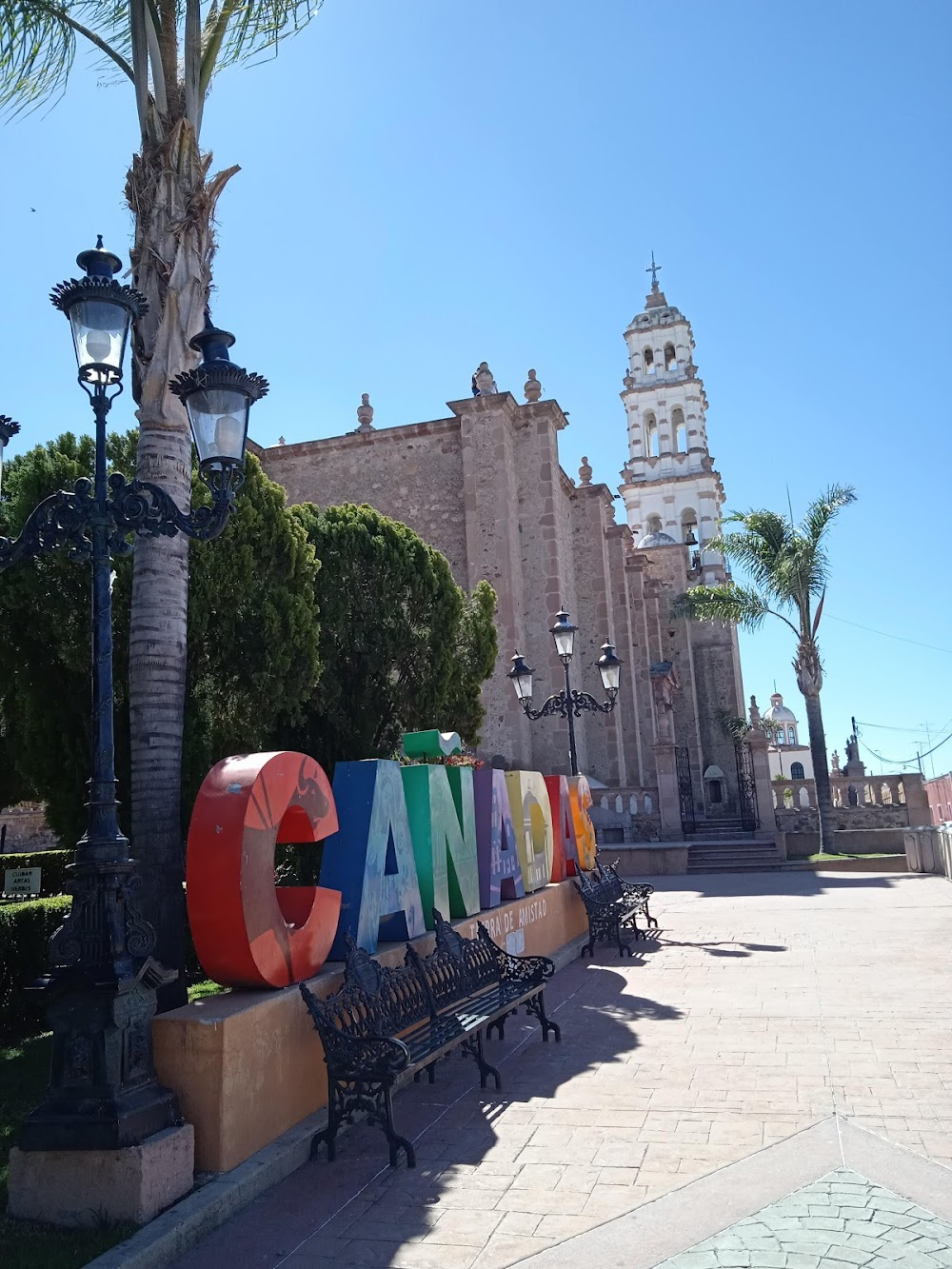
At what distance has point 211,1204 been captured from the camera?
3.96m

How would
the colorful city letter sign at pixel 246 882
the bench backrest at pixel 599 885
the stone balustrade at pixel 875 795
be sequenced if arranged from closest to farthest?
1. the colorful city letter sign at pixel 246 882
2. the bench backrest at pixel 599 885
3. the stone balustrade at pixel 875 795

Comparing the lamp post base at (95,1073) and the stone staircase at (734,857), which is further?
the stone staircase at (734,857)

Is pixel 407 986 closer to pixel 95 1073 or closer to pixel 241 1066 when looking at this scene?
pixel 241 1066

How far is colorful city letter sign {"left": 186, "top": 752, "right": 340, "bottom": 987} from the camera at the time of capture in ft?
16.0

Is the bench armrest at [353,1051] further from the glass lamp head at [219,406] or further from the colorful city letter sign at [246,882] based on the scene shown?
the glass lamp head at [219,406]

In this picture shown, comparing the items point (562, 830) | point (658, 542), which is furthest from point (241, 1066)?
point (658, 542)

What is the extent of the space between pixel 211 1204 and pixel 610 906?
731 cm

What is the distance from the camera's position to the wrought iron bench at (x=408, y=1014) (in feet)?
15.5

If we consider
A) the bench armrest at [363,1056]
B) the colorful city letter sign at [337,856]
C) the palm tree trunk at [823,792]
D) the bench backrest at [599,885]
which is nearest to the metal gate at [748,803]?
the palm tree trunk at [823,792]

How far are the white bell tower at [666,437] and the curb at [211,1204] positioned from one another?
42.9m

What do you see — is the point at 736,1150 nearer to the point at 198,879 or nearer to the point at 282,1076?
the point at 282,1076

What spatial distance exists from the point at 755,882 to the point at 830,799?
12.7ft

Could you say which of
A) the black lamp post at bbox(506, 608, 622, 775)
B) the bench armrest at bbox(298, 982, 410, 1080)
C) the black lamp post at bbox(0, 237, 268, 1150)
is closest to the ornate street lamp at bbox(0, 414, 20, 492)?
the black lamp post at bbox(0, 237, 268, 1150)

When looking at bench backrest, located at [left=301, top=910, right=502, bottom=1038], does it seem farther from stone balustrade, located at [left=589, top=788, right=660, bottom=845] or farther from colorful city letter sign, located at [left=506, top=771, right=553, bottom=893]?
stone balustrade, located at [left=589, top=788, right=660, bottom=845]
